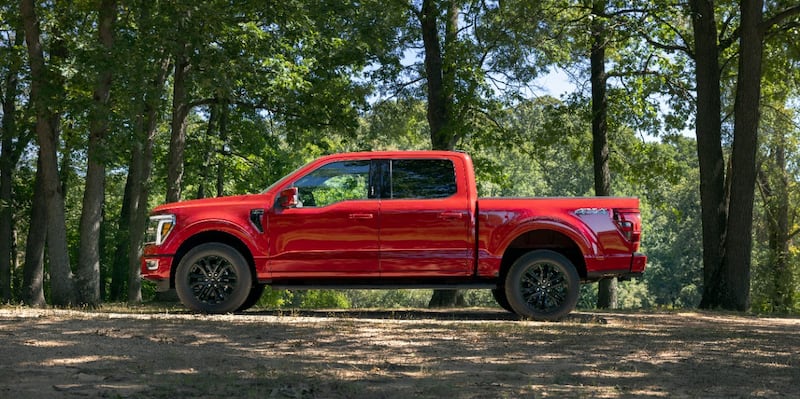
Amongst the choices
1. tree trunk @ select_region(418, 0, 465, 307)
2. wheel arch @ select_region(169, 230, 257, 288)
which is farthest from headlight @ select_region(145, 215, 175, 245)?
tree trunk @ select_region(418, 0, 465, 307)

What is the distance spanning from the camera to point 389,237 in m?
11.8

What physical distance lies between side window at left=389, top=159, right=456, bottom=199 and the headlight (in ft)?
9.10

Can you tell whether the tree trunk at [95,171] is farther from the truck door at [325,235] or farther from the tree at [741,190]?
the tree at [741,190]

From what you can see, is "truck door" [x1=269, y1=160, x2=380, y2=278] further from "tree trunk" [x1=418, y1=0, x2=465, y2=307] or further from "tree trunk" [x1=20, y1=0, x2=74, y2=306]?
"tree trunk" [x1=418, y1=0, x2=465, y2=307]


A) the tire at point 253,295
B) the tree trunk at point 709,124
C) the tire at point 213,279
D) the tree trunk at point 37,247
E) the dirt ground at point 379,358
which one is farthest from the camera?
the tree trunk at point 37,247

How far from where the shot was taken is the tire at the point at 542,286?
38.8 ft

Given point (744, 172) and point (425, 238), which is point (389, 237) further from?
point (744, 172)

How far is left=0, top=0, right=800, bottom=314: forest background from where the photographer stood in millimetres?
18141

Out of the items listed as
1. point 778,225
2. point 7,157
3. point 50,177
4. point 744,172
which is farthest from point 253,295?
point 778,225

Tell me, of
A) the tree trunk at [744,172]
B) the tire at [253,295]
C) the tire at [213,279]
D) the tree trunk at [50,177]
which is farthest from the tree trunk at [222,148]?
the tire at [213,279]

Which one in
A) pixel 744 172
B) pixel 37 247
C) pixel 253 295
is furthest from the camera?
pixel 37 247

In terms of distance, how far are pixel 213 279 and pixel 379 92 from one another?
14.4 m

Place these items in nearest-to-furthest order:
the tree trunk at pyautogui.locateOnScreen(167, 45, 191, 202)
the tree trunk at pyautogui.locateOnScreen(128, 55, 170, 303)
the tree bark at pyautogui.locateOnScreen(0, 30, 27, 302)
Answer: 1. the tree trunk at pyautogui.locateOnScreen(167, 45, 191, 202)
2. the tree trunk at pyautogui.locateOnScreen(128, 55, 170, 303)
3. the tree bark at pyautogui.locateOnScreen(0, 30, 27, 302)

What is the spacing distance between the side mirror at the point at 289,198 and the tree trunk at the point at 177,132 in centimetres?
1244
